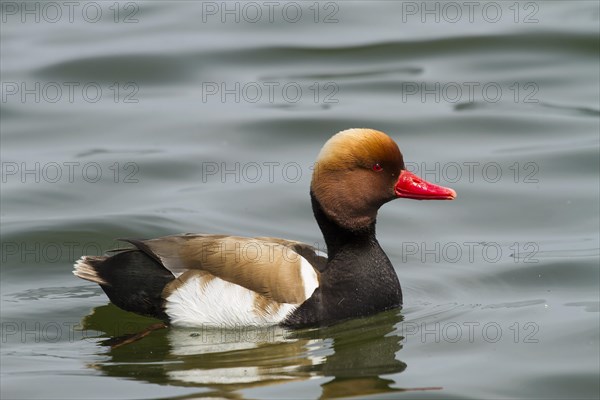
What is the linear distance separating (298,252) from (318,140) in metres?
4.24

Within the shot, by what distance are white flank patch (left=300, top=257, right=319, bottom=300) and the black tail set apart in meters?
0.88

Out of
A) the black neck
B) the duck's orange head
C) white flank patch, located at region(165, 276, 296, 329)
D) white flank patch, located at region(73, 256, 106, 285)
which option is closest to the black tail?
white flank patch, located at region(73, 256, 106, 285)

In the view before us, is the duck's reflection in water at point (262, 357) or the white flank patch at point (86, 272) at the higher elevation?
the white flank patch at point (86, 272)

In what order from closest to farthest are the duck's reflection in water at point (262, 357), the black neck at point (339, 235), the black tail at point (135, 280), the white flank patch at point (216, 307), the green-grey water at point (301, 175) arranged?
1. the duck's reflection in water at point (262, 357)
2. the green-grey water at point (301, 175)
3. the white flank patch at point (216, 307)
4. the black tail at point (135, 280)
5. the black neck at point (339, 235)

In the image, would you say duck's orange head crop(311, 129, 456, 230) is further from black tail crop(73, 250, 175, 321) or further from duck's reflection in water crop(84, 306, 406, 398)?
black tail crop(73, 250, 175, 321)

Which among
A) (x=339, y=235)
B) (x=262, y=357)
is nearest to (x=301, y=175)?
(x=339, y=235)

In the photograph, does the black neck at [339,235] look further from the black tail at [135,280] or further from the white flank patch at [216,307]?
the black tail at [135,280]

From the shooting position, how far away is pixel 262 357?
7.86m

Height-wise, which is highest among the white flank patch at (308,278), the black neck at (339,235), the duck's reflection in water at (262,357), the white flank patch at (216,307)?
the black neck at (339,235)

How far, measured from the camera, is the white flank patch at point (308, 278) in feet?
27.6

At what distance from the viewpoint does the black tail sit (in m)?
8.50

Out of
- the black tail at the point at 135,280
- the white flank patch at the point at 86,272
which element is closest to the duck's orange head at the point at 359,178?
the black tail at the point at 135,280

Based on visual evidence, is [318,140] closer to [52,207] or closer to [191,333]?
[52,207]

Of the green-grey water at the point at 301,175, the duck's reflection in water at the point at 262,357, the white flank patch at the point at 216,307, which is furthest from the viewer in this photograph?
the white flank patch at the point at 216,307
